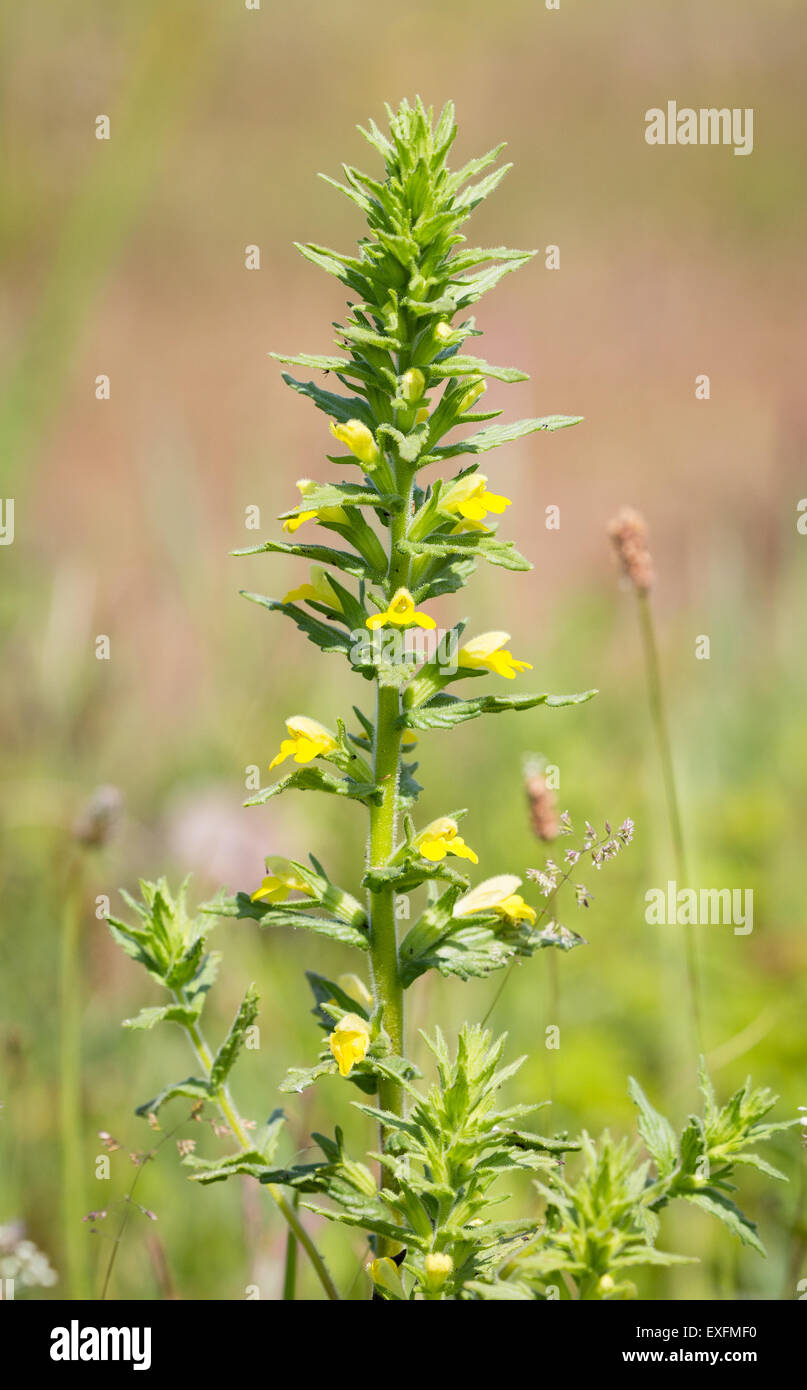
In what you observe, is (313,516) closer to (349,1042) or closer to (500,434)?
(500,434)

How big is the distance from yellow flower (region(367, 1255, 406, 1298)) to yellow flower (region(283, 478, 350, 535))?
3.14 feet

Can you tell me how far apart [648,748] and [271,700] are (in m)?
1.38

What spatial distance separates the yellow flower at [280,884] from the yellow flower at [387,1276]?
1.57ft

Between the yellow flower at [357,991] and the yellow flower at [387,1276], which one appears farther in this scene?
the yellow flower at [357,991]

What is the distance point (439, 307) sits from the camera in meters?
1.51

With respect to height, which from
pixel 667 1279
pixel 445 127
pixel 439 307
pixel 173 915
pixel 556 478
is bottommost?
pixel 667 1279

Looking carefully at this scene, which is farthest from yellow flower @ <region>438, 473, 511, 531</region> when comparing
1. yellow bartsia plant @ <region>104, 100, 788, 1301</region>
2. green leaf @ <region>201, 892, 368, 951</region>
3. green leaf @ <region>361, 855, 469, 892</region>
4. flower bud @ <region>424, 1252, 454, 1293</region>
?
flower bud @ <region>424, 1252, 454, 1293</region>

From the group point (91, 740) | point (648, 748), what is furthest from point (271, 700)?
point (648, 748)

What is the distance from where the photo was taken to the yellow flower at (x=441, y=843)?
1536 millimetres

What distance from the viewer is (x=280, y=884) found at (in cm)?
167

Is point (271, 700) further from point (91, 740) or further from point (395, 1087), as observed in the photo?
point (395, 1087)

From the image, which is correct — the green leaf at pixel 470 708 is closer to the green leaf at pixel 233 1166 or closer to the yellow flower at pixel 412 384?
the yellow flower at pixel 412 384

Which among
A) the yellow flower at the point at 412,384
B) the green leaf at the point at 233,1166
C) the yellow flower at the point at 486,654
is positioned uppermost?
the yellow flower at the point at 412,384

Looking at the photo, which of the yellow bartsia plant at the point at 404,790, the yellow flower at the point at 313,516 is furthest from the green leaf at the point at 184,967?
the yellow flower at the point at 313,516
